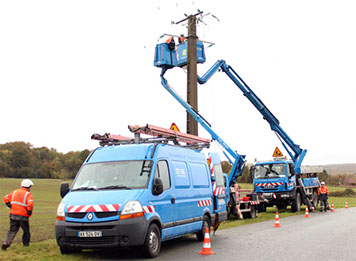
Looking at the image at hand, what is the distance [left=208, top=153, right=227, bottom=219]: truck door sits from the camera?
41.9ft

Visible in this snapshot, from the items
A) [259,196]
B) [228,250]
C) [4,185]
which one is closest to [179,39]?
[259,196]

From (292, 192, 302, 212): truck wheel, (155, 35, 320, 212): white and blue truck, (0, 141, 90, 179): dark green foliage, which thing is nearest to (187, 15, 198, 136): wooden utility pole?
(155, 35, 320, 212): white and blue truck

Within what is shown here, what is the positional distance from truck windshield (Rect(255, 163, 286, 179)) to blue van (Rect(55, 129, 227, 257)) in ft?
45.5

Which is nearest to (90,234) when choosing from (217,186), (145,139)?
(145,139)

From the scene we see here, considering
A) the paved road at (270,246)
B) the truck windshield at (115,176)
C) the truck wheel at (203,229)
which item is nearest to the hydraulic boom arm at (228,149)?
the paved road at (270,246)

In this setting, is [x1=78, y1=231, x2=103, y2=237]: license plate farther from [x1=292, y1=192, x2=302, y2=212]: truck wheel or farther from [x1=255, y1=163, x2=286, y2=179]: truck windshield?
[x1=292, y1=192, x2=302, y2=212]: truck wheel

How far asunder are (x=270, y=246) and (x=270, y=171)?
14.3 m

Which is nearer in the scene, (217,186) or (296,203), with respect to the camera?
(217,186)

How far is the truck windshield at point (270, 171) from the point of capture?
80.5 ft

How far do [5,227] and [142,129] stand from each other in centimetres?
861

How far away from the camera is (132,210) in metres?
8.48

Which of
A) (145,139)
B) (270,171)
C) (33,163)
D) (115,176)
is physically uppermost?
(33,163)

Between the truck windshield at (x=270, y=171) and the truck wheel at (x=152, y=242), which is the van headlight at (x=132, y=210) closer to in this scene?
the truck wheel at (x=152, y=242)

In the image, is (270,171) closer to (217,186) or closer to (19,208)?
(217,186)
